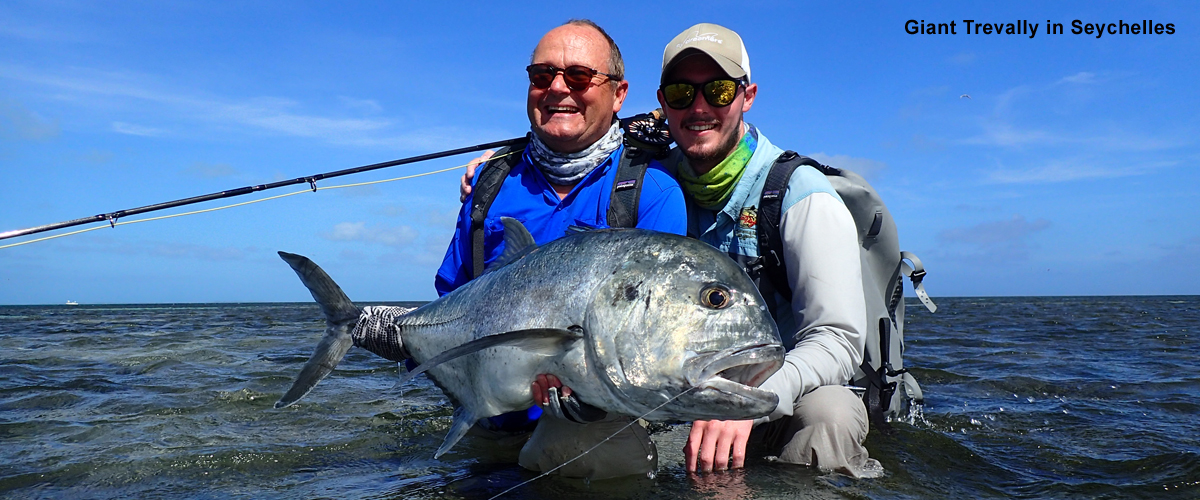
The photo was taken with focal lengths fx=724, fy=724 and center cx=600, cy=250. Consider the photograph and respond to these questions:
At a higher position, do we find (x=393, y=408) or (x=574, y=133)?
(x=574, y=133)

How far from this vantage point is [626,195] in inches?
145

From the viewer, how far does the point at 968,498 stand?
11.4 ft

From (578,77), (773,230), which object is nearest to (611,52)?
(578,77)

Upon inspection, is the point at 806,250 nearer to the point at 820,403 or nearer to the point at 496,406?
the point at 820,403

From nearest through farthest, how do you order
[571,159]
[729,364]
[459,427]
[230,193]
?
[729,364] < [459,427] < [571,159] < [230,193]

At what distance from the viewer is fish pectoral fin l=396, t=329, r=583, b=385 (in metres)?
2.38

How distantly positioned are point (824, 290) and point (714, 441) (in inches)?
35.5

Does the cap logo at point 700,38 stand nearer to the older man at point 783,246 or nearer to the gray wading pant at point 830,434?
the older man at point 783,246

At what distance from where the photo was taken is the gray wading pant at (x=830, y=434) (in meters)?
3.56

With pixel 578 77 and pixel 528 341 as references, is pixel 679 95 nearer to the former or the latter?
pixel 578 77

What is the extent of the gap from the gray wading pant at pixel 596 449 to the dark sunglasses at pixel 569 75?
1.68m

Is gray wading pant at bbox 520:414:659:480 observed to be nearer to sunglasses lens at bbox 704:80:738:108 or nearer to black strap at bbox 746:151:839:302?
black strap at bbox 746:151:839:302

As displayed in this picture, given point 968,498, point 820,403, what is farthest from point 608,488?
point 968,498

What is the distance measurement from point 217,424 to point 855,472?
4.42 m
